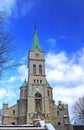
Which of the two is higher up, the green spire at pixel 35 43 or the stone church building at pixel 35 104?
the green spire at pixel 35 43

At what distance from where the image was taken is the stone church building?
194 ft

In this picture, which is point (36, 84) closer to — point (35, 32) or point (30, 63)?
point (30, 63)

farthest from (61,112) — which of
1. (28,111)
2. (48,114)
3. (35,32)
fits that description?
(35,32)

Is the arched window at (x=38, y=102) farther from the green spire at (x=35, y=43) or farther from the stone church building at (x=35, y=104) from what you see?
the green spire at (x=35, y=43)

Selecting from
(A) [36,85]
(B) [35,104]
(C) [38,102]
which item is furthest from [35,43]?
(B) [35,104]

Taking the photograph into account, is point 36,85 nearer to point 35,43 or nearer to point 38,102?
point 38,102

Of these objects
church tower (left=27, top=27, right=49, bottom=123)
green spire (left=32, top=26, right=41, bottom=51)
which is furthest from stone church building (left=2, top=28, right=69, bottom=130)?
green spire (left=32, top=26, right=41, bottom=51)

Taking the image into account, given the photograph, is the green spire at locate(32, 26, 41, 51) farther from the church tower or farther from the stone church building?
the stone church building

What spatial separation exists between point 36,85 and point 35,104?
5.36 meters

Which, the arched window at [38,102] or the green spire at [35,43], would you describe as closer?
the arched window at [38,102]

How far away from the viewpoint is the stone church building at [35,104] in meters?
59.3

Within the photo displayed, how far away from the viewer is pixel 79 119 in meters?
44.8

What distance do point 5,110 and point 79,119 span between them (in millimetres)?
23535

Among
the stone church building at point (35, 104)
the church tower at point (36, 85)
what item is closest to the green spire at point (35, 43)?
the church tower at point (36, 85)
